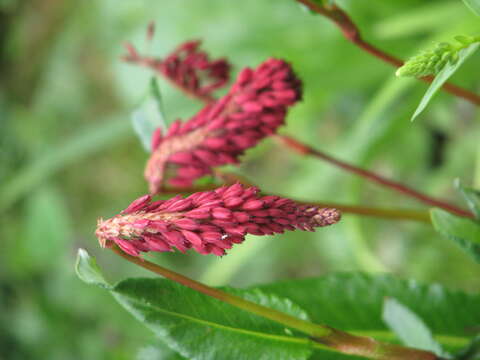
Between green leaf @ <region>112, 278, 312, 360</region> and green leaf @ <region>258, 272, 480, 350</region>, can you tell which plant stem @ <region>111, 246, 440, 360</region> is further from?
green leaf @ <region>258, 272, 480, 350</region>

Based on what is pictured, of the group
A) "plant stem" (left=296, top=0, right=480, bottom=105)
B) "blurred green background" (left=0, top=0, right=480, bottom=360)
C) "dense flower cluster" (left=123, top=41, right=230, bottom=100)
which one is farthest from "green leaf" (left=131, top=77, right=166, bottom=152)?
"plant stem" (left=296, top=0, right=480, bottom=105)

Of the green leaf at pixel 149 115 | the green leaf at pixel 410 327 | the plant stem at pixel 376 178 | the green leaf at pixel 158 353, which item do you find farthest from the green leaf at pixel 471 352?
the green leaf at pixel 149 115

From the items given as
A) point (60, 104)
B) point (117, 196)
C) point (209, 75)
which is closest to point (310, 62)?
point (209, 75)

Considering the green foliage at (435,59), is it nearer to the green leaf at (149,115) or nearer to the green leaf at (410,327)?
the green leaf at (410,327)

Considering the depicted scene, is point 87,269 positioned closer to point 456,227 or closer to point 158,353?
point 158,353

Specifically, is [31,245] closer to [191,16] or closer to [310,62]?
[191,16]

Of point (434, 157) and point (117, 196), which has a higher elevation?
point (117, 196)
